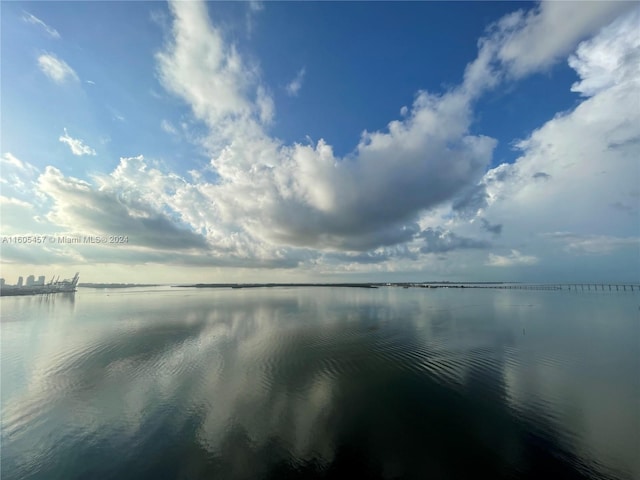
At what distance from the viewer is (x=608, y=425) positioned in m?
18.8

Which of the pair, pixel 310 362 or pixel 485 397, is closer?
pixel 485 397

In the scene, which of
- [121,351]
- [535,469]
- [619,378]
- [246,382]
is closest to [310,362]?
[246,382]

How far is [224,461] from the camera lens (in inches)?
594

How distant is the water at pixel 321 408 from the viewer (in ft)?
49.3

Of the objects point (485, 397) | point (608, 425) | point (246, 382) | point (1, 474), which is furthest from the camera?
point (246, 382)

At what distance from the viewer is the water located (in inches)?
591

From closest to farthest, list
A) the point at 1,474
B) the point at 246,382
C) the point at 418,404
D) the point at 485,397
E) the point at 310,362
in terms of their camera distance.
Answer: the point at 1,474
the point at 418,404
the point at 485,397
the point at 246,382
the point at 310,362

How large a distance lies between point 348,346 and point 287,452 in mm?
22754

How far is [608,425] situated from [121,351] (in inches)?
2026

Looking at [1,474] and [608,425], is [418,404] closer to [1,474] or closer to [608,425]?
[608,425]

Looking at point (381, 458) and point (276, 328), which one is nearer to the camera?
point (381, 458)

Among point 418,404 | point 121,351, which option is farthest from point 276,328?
point 418,404

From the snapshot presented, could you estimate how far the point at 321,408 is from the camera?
67.6 feet

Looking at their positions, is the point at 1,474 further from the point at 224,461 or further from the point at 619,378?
the point at 619,378
